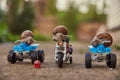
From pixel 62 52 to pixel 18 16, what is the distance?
2295 centimetres

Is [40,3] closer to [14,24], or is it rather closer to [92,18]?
[92,18]

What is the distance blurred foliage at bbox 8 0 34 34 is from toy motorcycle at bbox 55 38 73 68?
22175 millimetres

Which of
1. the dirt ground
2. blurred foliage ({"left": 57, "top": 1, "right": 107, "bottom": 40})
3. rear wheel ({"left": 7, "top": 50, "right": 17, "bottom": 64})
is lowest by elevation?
the dirt ground

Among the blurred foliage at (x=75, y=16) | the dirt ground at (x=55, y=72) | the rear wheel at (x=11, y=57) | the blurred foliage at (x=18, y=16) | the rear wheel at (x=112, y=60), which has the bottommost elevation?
the dirt ground at (x=55, y=72)

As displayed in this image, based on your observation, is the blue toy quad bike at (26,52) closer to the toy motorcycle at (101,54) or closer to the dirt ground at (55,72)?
the dirt ground at (55,72)

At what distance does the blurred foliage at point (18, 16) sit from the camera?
109 feet

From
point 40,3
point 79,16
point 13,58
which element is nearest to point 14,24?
point 40,3

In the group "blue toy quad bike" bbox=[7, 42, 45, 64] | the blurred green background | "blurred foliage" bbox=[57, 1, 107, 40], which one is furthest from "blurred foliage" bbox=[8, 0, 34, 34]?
"blue toy quad bike" bbox=[7, 42, 45, 64]

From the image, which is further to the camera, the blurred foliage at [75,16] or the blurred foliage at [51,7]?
the blurred foliage at [51,7]

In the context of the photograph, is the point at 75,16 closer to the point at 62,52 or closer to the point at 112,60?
the point at 62,52

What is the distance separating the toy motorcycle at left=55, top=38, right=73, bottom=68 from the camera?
10653 millimetres

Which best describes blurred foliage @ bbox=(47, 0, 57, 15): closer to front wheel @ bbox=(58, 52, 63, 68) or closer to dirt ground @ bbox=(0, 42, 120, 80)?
dirt ground @ bbox=(0, 42, 120, 80)

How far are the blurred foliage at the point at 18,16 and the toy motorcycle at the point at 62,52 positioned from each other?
2217cm

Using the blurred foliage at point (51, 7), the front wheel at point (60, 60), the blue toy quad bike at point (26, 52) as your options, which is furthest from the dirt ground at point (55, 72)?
the blurred foliage at point (51, 7)
